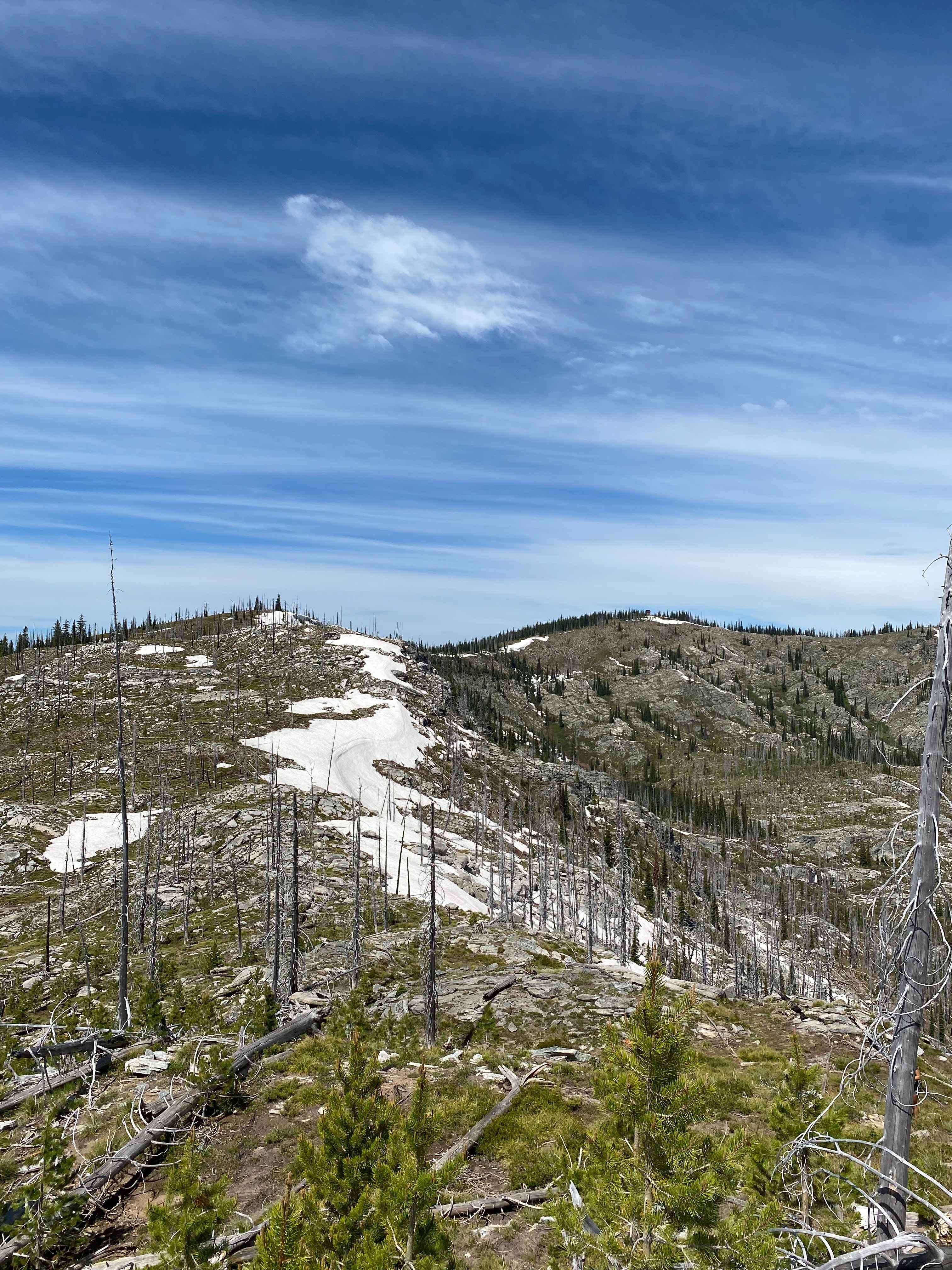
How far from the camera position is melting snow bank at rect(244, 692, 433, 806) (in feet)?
334

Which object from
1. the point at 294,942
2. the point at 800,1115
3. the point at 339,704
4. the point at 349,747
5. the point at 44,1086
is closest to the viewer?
the point at 800,1115

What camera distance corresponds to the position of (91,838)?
269ft

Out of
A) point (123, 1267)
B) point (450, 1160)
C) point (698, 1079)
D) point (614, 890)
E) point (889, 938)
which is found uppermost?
point (889, 938)

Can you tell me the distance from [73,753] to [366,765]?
47205mm

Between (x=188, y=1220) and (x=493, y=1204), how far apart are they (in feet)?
24.7

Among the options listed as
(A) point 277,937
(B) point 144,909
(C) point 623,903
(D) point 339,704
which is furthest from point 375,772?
(A) point 277,937

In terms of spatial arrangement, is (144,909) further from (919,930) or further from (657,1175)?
(919,930)

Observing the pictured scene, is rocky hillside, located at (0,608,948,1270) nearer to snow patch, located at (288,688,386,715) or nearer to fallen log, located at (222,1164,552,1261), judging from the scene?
fallen log, located at (222,1164,552,1261)

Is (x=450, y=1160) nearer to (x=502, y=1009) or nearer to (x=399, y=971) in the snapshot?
(x=502, y=1009)

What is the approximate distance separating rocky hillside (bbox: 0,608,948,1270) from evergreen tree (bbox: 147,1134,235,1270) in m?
2.77

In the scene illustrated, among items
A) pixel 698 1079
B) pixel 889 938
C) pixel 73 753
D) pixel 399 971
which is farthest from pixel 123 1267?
pixel 73 753

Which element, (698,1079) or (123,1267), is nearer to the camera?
(698,1079)

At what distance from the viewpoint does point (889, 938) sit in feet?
24.3

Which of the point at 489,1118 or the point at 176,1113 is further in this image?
the point at 489,1118
